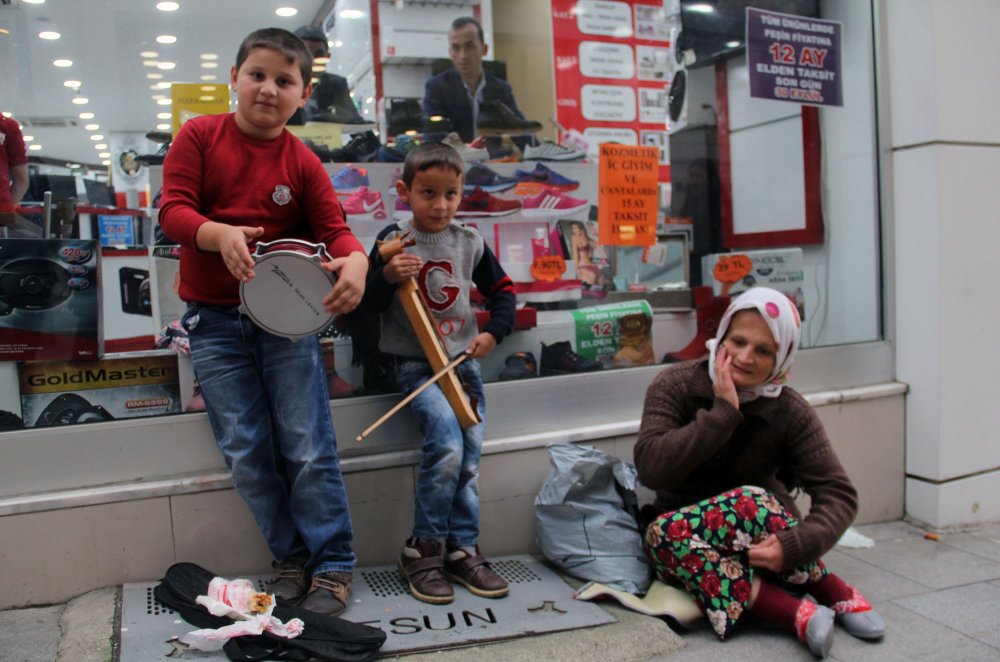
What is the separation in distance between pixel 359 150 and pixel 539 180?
871mm

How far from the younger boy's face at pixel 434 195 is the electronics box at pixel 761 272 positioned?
5.71 feet

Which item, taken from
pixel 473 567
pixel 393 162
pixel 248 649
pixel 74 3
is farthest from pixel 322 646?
pixel 74 3

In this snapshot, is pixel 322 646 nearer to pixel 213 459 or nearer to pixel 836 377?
pixel 213 459

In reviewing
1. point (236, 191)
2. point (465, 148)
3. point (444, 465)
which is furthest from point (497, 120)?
point (444, 465)

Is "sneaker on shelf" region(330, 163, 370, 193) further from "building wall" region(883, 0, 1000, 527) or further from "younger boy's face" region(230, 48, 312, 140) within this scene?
"building wall" region(883, 0, 1000, 527)

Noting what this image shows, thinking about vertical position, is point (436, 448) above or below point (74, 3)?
below

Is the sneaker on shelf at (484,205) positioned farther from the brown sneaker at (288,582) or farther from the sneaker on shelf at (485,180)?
the brown sneaker at (288,582)

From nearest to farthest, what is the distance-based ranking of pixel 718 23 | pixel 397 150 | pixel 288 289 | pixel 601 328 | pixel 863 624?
pixel 288 289 → pixel 863 624 → pixel 397 150 → pixel 601 328 → pixel 718 23

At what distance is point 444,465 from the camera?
123 inches

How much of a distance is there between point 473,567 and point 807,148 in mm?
2894

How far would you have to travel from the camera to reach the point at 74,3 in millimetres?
3357

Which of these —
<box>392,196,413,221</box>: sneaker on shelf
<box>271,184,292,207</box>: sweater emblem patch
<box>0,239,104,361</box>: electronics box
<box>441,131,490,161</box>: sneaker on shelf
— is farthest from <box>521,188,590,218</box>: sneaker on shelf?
<box>0,239,104,361</box>: electronics box

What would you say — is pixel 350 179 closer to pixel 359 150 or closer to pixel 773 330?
pixel 359 150

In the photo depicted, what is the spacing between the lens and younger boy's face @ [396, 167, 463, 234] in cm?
322
